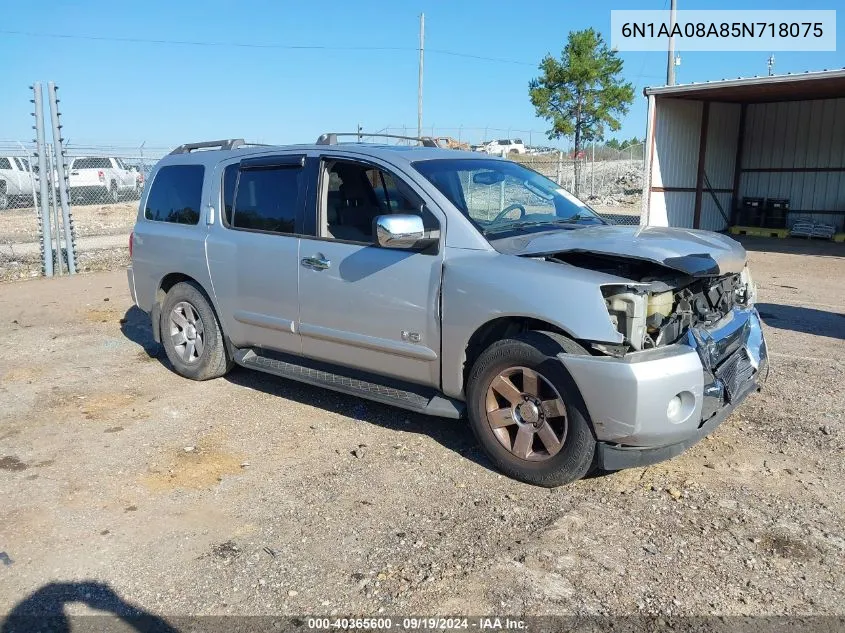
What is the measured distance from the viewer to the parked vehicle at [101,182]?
22969 mm

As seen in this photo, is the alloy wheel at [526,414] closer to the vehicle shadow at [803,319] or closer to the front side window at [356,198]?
the front side window at [356,198]

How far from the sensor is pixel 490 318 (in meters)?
4.15

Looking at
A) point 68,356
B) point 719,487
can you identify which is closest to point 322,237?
point 719,487

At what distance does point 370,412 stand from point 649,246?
2413 millimetres

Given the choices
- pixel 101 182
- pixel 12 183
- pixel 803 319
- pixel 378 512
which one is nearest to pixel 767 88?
pixel 803 319

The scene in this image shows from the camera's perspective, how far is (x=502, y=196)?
5043 millimetres

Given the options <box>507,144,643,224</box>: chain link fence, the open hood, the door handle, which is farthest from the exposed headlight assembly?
<box>507,144,643,224</box>: chain link fence

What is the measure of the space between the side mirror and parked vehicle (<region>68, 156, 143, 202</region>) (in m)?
20.6

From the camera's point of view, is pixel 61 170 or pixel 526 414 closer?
pixel 526 414

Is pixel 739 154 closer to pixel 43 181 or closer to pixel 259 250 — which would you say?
pixel 43 181

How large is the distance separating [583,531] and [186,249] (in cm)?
398

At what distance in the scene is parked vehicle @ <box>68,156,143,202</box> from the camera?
23.0 m

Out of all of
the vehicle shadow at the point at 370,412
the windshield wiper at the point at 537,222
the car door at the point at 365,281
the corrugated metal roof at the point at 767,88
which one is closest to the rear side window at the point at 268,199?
the car door at the point at 365,281

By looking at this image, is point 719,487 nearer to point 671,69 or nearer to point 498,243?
point 498,243
